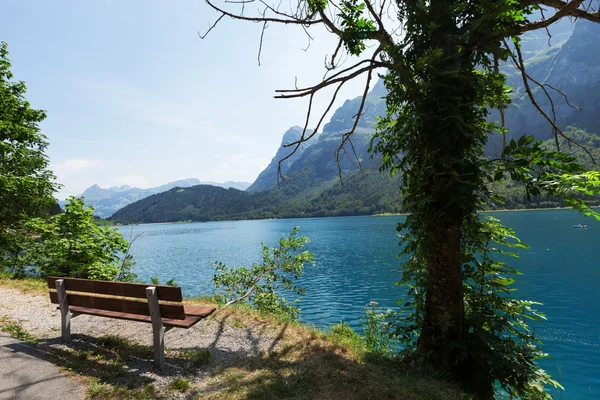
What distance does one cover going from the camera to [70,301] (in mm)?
5379

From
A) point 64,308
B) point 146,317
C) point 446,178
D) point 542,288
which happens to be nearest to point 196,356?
point 146,317

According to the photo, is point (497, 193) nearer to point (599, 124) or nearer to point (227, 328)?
point (227, 328)

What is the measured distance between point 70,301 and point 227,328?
2.76m

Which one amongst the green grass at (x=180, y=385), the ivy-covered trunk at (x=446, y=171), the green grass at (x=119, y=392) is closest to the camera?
the green grass at (x=119, y=392)

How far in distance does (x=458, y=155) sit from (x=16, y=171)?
624 inches

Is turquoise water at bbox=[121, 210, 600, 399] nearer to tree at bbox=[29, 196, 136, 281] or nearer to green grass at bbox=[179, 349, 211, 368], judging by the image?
tree at bbox=[29, 196, 136, 281]

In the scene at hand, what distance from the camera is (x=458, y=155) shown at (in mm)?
4406

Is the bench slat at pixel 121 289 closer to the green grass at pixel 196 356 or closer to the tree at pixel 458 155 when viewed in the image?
the green grass at pixel 196 356

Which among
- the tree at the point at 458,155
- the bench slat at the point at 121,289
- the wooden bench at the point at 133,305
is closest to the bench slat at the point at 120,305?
the wooden bench at the point at 133,305

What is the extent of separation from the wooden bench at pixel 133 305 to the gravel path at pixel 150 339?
279 millimetres

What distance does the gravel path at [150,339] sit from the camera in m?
4.43

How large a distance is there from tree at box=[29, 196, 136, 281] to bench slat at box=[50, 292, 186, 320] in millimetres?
5434

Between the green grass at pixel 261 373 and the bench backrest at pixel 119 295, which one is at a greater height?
the bench backrest at pixel 119 295

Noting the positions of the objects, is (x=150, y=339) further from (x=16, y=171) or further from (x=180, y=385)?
(x=16, y=171)
